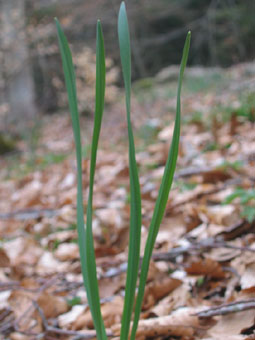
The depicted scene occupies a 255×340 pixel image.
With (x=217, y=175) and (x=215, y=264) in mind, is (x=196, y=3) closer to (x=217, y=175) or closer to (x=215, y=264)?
(x=217, y=175)

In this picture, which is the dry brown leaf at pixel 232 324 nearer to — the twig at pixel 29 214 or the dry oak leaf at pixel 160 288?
the dry oak leaf at pixel 160 288

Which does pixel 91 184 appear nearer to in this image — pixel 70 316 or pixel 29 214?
pixel 70 316

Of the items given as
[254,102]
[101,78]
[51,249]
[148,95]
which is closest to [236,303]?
[101,78]

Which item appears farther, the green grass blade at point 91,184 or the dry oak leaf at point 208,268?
the dry oak leaf at point 208,268

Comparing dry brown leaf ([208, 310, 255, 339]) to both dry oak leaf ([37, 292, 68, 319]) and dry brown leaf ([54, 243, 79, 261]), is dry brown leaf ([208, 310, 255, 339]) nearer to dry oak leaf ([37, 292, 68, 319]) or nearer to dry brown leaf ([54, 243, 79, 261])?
dry oak leaf ([37, 292, 68, 319])

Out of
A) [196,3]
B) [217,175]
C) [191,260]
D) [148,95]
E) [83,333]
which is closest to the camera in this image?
[83,333]

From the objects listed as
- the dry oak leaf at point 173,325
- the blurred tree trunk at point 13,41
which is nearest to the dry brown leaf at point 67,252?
the dry oak leaf at point 173,325

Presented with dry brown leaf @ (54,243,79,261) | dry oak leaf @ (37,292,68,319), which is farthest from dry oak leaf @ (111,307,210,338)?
dry brown leaf @ (54,243,79,261)
